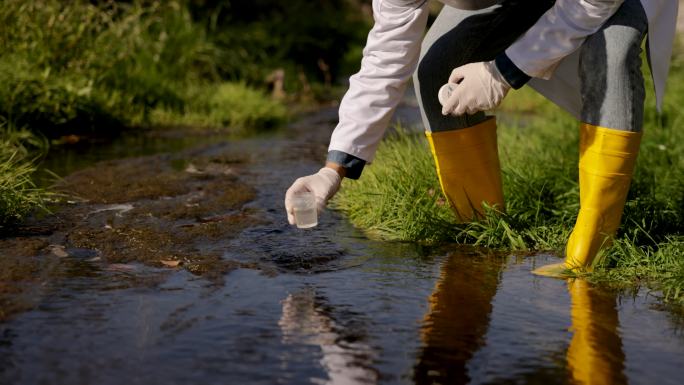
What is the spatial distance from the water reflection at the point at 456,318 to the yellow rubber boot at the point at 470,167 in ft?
0.85

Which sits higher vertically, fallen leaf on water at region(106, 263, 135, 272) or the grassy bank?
the grassy bank

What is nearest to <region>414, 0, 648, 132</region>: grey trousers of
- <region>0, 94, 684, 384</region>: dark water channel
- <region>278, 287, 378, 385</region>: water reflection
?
<region>0, 94, 684, 384</region>: dark water channel

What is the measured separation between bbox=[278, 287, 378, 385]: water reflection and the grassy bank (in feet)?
3.00

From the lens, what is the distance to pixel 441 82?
3.43 meters

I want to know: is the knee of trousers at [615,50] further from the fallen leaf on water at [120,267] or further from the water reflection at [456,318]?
the fallen leaf on water at [120,267]

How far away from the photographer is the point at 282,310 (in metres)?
2.70

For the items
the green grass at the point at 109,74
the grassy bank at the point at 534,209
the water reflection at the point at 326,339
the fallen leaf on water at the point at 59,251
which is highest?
the green grass at the point at 109,74

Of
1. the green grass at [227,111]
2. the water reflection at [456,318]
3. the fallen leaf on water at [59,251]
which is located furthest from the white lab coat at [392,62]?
the green grass at [227,111]

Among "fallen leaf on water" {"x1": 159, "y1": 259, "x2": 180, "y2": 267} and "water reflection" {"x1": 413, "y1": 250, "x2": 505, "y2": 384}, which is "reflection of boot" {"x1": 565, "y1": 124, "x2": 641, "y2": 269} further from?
"fallen leaf on water" {"x1": 159, "y1": 259, "x2": 180, "y2": 267}

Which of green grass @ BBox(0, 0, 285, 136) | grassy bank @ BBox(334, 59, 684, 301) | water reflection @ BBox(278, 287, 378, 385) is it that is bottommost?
water reflection @ BBox(278, 287, 378, 385)

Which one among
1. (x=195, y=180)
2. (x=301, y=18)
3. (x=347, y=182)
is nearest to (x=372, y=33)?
(x=347, y=182)

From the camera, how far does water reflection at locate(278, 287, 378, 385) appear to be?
7.29 ft

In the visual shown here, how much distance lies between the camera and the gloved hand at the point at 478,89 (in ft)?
9.74

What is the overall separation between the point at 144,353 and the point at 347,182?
2195mm
